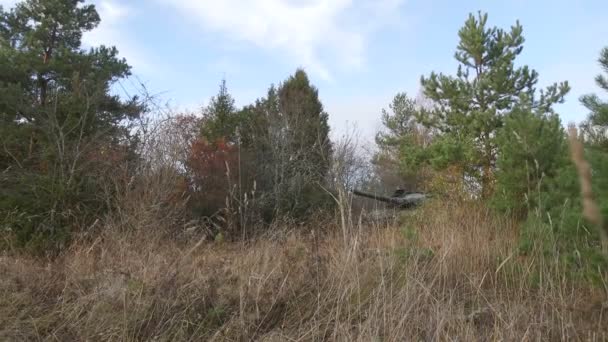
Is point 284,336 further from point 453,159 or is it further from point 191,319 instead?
point 453,159

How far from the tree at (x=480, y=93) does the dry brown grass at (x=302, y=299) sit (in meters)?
8.68

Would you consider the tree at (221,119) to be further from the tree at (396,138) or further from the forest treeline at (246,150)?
the tree at (396,138)

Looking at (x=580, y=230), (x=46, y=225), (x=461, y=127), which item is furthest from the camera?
(x=461, y=127)

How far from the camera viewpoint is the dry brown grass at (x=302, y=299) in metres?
2.76

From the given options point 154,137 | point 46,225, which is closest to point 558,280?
point 46,225

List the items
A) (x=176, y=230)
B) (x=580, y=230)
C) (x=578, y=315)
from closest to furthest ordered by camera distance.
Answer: (x=578, y=315)
(x=580, y=230)
(x=176, y=230)

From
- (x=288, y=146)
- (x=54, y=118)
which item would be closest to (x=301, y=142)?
(x=288, y=146)

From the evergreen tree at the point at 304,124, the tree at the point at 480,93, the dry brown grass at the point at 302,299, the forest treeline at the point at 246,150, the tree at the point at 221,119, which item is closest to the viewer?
the dry brown grass at the point at 302,299

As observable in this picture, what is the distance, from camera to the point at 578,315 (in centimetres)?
283

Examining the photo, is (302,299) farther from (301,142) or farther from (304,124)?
(304,124)

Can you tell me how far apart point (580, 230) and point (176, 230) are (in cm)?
464

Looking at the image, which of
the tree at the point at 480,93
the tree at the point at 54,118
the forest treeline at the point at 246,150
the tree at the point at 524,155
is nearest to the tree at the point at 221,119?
the forest treeline at the point at 246,150

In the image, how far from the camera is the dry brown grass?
276 cm

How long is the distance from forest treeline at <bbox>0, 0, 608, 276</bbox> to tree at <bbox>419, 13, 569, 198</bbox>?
0.03 metres
